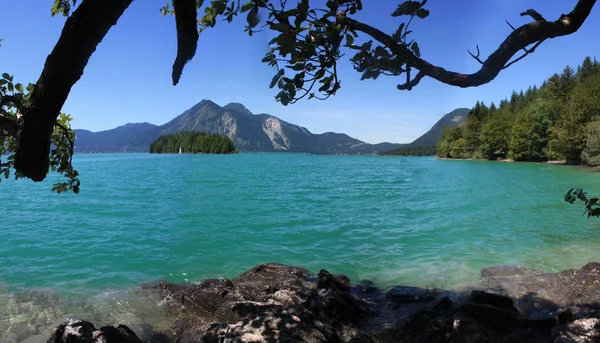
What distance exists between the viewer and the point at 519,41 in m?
2.84

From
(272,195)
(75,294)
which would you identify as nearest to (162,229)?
(75,294)

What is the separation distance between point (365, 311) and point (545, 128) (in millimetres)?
102470

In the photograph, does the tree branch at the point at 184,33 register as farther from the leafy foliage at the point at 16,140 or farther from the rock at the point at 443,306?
the rock at the point at 443,306

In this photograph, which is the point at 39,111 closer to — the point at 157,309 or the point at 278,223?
the point at 157,309

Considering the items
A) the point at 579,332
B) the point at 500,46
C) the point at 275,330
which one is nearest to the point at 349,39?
the point at 500,46

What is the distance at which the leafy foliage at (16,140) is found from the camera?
357cm

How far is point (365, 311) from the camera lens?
30.3 ft

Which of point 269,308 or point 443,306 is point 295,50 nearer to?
point 269,308

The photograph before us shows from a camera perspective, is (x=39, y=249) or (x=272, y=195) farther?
(x=272, y=195)

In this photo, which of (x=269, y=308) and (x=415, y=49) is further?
(x=269, y=308)

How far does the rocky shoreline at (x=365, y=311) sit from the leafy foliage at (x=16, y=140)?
10.3 feet

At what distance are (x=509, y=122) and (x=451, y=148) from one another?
3759 centimetres

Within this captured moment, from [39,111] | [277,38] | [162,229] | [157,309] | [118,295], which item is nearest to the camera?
[277,38]

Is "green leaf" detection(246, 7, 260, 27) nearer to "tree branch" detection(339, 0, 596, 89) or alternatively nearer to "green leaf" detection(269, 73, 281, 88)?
"green leaf" detection(269, 73, 281, 88)
